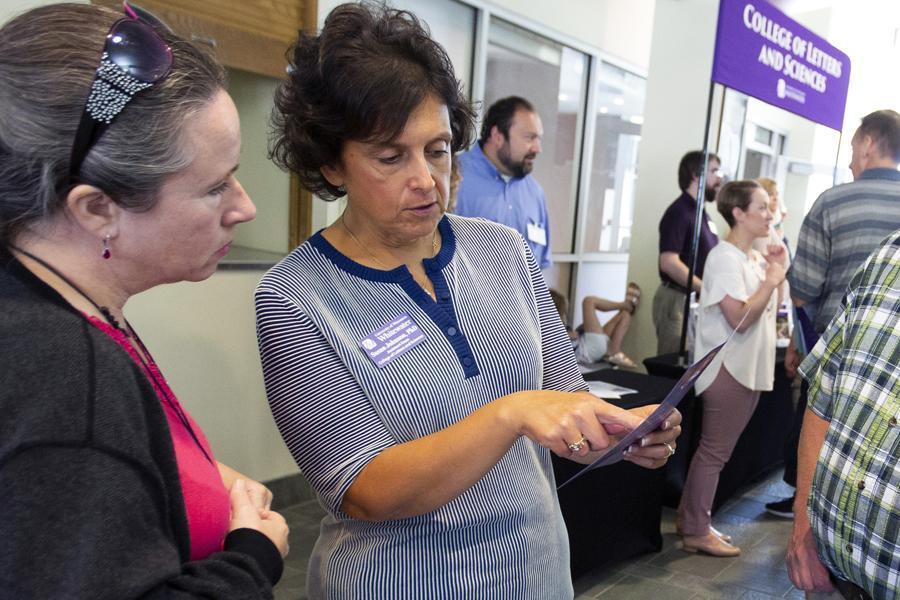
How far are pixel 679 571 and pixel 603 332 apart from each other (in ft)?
8.65

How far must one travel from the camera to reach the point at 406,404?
105 cm

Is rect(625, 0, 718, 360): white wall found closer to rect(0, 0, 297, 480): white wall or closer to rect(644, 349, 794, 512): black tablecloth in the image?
rect(644, 349, 794, 512): black tablecloth

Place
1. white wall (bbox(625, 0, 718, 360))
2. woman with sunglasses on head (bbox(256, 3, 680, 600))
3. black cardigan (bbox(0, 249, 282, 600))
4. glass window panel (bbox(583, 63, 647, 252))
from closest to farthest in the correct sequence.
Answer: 1. black cardigan (bbox(0, 249, 282, 600))
2. woman with sunglasses on head (bbox(256, 3, 680, 600))
3. white wall (bbox(625, 0, 718, 360))
4. glass window panel (bbox(583, 63, 647, 252))

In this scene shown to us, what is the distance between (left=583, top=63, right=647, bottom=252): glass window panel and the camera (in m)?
6.21

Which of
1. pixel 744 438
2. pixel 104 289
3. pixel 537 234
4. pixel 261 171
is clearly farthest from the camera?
pixel 744 438

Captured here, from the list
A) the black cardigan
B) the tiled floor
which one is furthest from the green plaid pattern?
the tiled floor

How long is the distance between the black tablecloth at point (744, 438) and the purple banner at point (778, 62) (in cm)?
144

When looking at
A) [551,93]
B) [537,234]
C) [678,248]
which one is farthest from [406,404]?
[551,93]

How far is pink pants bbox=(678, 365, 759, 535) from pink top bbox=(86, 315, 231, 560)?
9.72ft

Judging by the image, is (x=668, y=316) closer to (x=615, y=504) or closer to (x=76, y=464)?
(x=615, y=504)

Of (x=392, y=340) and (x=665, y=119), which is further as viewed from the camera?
(x=665, y=119)

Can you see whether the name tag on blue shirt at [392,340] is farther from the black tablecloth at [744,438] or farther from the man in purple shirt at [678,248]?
the man in purple shirt at [678,248]

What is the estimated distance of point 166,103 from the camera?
0.74 m

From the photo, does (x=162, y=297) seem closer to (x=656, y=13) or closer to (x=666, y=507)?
(x=666, y=507)
